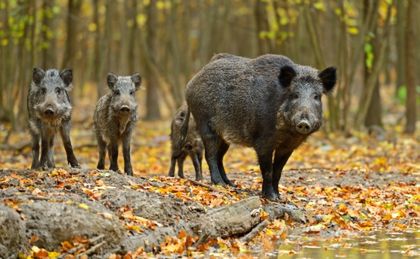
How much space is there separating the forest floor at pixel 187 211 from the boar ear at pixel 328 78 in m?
1.59

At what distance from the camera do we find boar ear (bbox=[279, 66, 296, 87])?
10.9 meters

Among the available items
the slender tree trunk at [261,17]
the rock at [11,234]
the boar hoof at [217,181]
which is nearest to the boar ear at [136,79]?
the boar hoof at [217,181]

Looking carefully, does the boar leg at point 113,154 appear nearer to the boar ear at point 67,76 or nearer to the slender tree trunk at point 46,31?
the boar ear at point 67,76

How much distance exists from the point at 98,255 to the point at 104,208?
2.83ft

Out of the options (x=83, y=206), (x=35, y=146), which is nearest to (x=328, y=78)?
(x=83, y=206)

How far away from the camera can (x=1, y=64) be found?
23.8 metres

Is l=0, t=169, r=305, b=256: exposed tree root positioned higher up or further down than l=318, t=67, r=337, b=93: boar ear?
further down

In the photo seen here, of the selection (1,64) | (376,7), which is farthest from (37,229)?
(1,64)

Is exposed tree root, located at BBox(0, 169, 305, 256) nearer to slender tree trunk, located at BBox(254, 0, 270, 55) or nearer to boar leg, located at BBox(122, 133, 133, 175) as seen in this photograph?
boar leg, located at BBox(122, 133, 133, 175)

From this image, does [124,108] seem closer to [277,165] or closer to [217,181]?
[217,181]

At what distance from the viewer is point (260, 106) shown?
37.0ft

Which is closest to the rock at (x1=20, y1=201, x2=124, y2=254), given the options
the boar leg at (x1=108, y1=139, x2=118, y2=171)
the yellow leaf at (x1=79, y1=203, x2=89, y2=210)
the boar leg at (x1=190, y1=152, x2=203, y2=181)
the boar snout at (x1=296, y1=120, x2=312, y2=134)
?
the yellow leaf at (x1=79, y1=203, x2=89, y2=210)

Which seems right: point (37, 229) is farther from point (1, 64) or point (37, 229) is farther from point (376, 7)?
point (1, 64)

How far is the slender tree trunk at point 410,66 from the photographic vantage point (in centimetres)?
2130
